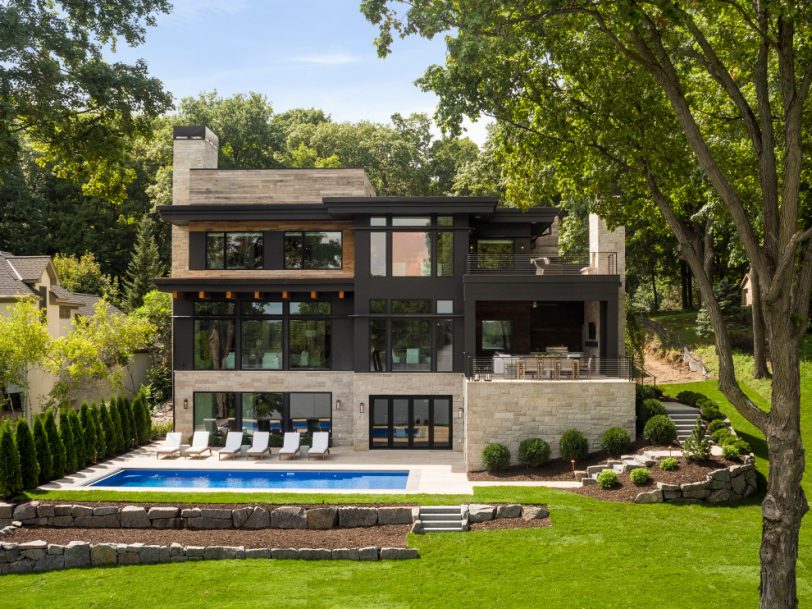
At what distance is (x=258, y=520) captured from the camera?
15188 mm

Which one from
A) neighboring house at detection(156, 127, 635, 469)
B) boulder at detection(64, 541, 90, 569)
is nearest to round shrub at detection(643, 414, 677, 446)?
neighboring house at detection(156, 127, 635, 469)

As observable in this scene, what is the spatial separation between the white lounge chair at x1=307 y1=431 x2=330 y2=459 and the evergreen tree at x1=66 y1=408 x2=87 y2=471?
659 centimetres

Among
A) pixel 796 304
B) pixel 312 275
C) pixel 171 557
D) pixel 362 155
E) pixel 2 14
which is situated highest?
pixel 362 155

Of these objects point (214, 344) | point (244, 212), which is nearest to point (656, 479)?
point (214, 344)

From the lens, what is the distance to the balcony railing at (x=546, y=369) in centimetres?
2008

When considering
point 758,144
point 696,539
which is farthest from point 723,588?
point 758,144

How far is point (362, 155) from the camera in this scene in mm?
49438

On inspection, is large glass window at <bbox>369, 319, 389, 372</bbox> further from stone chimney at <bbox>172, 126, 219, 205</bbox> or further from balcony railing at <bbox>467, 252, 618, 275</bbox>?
stone chimney at <bbox>172, 126, 219, 205</bbox>

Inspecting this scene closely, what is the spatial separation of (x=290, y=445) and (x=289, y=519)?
6.94 metres

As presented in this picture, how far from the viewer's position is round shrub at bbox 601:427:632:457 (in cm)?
1884

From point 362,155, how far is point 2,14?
4233 centimetres

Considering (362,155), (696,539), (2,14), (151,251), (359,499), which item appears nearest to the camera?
(2,14)

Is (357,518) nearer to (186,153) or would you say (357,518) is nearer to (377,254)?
(377,254)

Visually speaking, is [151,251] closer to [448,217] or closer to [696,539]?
[448,217]
